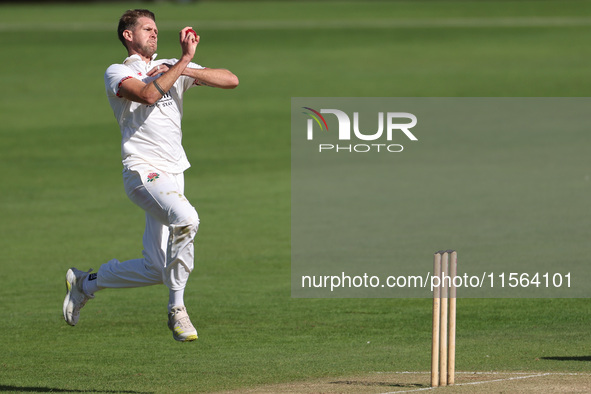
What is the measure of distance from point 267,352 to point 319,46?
35.8 meters

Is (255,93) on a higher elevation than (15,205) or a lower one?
higher

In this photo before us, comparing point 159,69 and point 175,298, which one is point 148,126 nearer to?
point 159,69

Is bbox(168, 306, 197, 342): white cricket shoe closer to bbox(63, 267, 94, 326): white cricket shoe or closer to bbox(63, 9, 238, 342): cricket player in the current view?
bbox(63, 9, 238, 342): cricket player

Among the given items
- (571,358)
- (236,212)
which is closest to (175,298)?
(571,358)

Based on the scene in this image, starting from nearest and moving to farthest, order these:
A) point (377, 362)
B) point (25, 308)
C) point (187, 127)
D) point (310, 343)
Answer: point (377, 362) → point (310, 343) → point (25, 308) → point (187, 127)

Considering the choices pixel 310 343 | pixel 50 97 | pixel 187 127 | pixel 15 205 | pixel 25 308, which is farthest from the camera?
pixel 50 97

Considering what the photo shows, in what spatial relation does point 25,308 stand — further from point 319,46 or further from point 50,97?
point 319,46

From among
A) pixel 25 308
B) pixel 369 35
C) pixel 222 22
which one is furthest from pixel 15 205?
pixel 222 22

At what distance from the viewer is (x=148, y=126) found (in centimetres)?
855

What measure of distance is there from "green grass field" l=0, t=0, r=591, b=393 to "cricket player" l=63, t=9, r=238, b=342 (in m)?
1.05

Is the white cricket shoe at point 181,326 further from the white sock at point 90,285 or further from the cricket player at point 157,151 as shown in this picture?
the white sock at point 90,285

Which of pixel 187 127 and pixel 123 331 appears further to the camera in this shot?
pixel 187 127

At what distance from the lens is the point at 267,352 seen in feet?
34.8

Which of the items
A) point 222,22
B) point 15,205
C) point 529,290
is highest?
point 222,22
